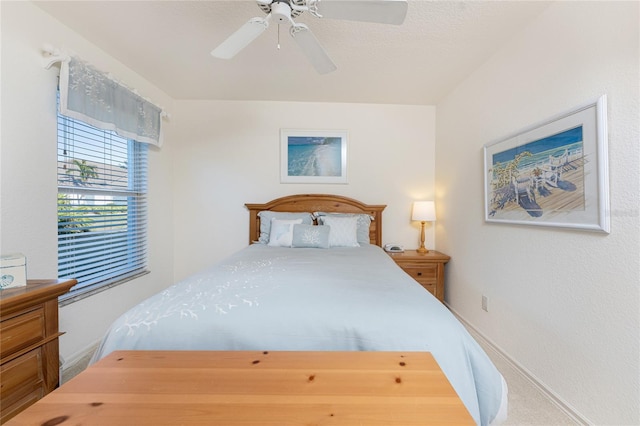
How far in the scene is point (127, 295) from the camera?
2443 millimetres

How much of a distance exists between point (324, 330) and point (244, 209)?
2.42 m

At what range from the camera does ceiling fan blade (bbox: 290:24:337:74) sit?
1425 millimetres

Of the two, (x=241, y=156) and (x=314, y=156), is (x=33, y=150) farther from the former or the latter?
(x=314, y=156)

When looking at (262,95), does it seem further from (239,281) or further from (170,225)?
(239,281)

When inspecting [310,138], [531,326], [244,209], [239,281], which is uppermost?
[310,138]

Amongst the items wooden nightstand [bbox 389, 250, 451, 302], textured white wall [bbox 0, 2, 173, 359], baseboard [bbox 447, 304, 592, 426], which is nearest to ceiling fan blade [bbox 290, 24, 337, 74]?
textured white wall [bbox 0, 2, 173, 359]

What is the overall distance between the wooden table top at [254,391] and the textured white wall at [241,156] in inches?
93.6

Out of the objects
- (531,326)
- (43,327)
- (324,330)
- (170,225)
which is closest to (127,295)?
(170,225)

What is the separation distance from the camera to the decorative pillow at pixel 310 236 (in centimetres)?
253

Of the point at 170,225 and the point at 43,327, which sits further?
the point at 170,225

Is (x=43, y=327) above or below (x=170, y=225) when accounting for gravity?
below

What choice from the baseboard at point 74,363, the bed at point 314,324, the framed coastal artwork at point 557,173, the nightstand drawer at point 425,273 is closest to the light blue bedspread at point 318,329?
the bed at point 314,324

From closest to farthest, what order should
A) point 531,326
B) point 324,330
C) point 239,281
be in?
point 324,330 → point 239,281 → point 531,326

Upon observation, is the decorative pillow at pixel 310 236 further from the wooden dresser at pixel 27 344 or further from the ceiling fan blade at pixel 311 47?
the wooden dresser at pixel 27 344
